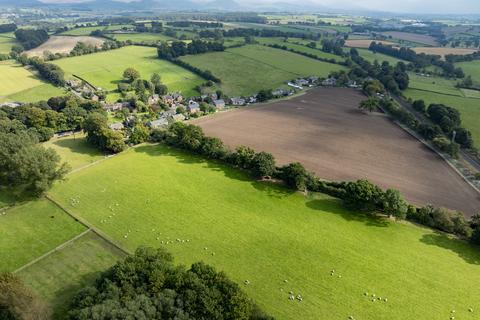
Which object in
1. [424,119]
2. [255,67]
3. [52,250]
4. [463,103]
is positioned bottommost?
[52,250]

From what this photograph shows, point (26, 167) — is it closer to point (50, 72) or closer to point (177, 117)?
point (177, 117)

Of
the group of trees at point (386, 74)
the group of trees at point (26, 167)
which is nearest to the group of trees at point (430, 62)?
the group of trees at point (386, 74)

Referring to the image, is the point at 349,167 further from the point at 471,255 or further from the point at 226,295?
the point at 226,295

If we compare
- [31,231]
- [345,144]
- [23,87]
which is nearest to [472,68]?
[345,144]

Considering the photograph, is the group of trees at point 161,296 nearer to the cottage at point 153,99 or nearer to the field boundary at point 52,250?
the field boundary at point 52,250

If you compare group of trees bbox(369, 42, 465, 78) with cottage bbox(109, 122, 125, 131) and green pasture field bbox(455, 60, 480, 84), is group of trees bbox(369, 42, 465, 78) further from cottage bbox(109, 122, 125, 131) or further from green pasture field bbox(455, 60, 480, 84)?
cottage bbox(109, 122, 125, 131)

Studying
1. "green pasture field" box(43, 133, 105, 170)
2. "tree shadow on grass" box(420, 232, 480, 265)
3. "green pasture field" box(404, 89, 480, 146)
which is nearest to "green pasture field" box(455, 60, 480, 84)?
"green pasture field" box(404, 89, 480, 146)
